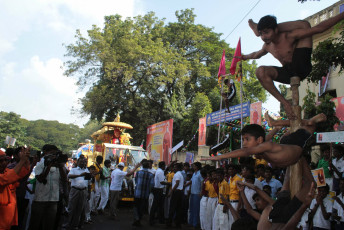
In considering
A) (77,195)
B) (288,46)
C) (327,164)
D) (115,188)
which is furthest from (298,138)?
(115,188)

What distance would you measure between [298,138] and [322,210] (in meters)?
3.84

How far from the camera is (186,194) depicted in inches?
453

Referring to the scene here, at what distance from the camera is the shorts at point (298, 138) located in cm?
321

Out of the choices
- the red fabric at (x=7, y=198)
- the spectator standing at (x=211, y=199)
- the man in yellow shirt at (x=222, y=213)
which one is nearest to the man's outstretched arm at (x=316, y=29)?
the red fabric at (x=7, y=198)

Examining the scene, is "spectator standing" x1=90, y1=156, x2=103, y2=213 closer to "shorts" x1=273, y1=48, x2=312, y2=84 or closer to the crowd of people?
the crowd of people

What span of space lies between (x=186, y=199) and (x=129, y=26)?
19817 mm

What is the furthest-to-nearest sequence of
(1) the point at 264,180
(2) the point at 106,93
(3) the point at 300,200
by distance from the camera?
(2) the point at 106,93, (1) the point at 264,180, (3) the point at 300,200

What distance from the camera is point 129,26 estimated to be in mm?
27859

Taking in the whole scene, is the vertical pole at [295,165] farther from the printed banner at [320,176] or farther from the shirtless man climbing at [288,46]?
the printed banner at [320,176]

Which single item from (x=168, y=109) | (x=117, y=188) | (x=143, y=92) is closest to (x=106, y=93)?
(x=143, y=92)

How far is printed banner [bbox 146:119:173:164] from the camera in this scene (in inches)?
760

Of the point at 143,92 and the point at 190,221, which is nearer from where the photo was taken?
the point at 190,221

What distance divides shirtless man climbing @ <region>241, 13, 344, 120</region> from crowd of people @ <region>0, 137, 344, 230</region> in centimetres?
98

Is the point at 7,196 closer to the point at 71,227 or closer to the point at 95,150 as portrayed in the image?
the point at 71,227
